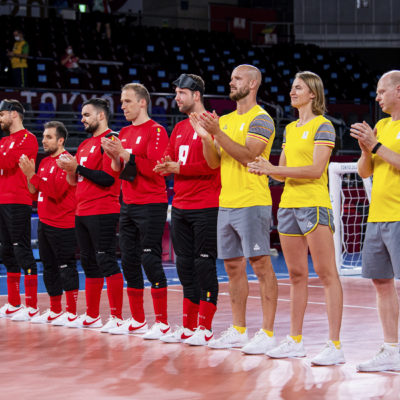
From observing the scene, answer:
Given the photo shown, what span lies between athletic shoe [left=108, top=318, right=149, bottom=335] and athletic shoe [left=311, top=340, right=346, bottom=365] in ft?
6.60

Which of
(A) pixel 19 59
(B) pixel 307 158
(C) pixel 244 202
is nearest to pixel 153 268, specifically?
(C) pixel 244 202

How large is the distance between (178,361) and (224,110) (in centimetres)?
1194

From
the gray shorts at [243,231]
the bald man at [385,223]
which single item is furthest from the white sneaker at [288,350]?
the gray shorts at [243,231]

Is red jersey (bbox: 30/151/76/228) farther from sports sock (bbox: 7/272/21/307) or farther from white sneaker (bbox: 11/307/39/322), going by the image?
white sneaker (bbox: 11/307/39/322)

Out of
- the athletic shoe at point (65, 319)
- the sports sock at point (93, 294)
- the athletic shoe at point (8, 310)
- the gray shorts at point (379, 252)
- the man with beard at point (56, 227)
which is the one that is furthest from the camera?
the athletic shoe at point (8, 310)

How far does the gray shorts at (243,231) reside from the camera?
5.69 m

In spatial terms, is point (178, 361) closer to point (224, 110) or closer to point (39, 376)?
point (39, 376)

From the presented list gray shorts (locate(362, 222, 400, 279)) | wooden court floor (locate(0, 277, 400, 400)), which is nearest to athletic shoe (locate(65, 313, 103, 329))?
wooden court floor (locate(0, 277, 400, 400))

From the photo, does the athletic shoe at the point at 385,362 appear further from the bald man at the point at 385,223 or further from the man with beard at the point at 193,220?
the man with beard at the point at 193,220

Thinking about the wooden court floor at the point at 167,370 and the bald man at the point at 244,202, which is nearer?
the wooden court floor at the point at 167,370

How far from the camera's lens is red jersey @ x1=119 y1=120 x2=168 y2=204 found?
657 centimetres

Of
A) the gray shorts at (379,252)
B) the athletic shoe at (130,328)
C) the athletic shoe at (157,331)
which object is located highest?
the gray shorts at (379,252)

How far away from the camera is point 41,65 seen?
61.5 ft

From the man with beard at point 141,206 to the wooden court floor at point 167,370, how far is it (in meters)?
0.37
